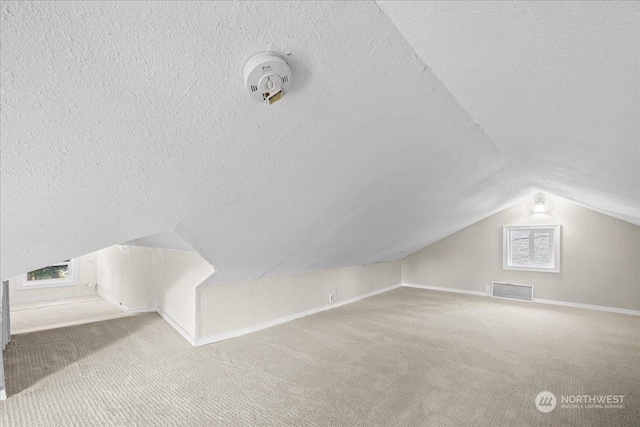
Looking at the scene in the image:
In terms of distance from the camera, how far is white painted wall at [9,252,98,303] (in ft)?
18.3

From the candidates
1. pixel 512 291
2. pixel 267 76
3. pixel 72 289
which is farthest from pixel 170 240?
pixel 512 291

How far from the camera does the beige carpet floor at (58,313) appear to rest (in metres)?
3.99

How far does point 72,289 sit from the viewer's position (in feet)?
20.5

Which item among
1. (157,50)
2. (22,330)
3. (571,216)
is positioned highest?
(157,50)

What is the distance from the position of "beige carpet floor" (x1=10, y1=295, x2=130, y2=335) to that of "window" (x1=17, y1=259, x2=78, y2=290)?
1.14 ft

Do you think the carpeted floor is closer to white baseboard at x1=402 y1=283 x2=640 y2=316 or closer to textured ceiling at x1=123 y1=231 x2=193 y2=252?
white baseboard at x1=402 y1=283 x2=640 y2=316

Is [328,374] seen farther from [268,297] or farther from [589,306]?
[589,306]

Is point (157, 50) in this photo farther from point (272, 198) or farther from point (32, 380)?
point (32, 380)

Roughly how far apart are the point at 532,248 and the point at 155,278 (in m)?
6.23

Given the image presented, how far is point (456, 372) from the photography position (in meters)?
2.59

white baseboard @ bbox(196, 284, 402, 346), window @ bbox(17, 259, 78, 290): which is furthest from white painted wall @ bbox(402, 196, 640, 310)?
window @ bbox(17, 259, 78, 290)

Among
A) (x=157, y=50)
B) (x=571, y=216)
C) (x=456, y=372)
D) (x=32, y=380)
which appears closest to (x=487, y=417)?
(x=456, y=372)

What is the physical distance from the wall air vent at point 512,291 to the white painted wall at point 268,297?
243 cm

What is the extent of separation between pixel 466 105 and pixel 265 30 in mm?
1335
